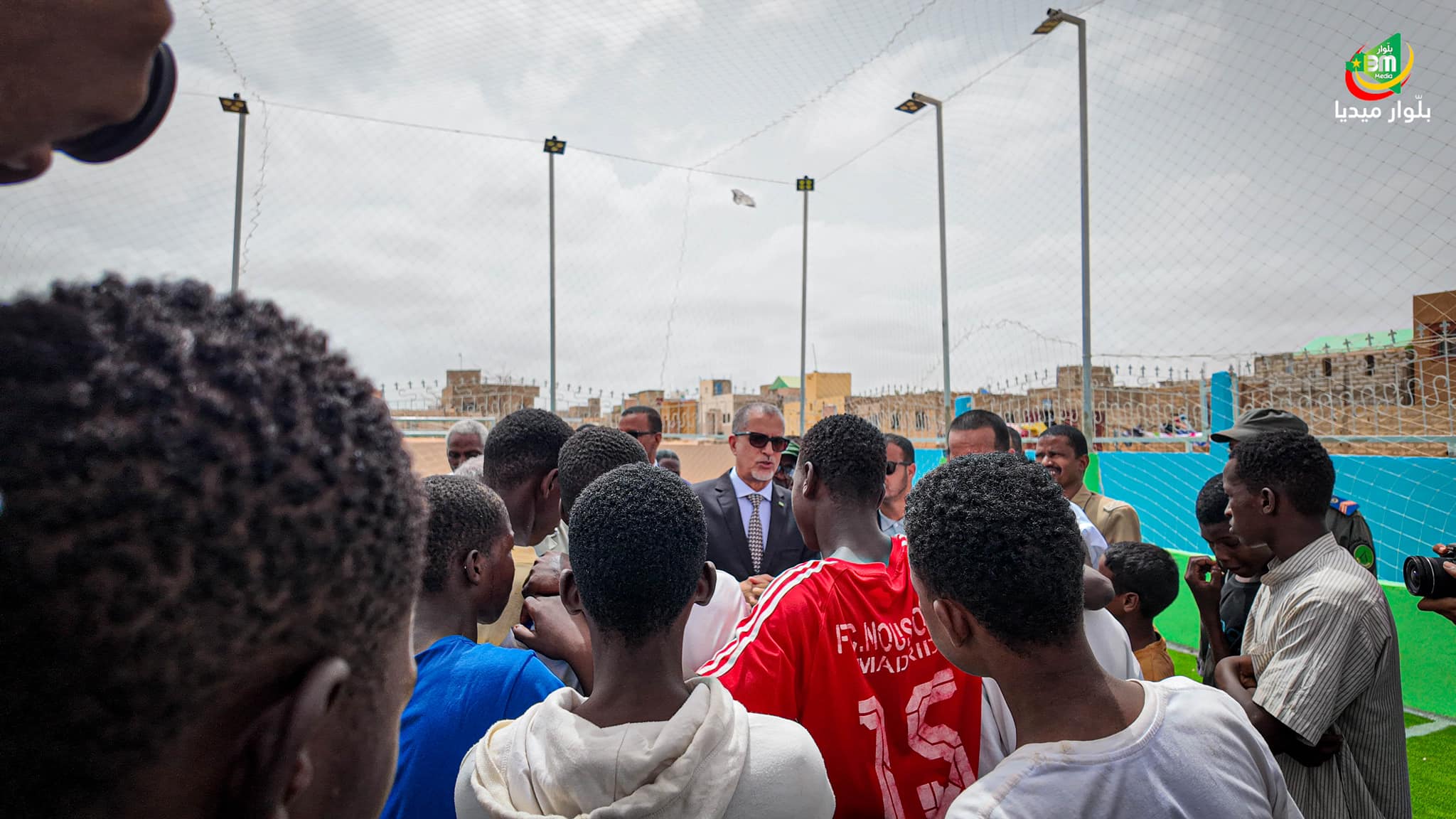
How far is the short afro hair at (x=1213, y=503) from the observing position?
12.6 ft

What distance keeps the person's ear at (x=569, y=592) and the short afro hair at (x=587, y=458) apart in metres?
1.25

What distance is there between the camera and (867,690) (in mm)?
2092

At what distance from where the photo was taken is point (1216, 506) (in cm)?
391

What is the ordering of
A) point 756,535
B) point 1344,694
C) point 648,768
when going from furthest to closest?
point 756,535 → point 1344,694 → point 648,768

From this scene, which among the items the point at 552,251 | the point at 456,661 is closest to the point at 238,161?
the point at 552,251

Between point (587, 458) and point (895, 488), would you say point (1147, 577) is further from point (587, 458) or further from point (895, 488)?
point (895, 488)

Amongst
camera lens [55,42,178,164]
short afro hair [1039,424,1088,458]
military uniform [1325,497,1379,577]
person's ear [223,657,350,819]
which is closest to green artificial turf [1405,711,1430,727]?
military uniform [1325,497,1379,577]

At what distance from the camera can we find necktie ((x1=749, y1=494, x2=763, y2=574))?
19.1 ft

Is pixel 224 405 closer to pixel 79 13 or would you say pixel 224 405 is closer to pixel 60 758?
pixel 60 758

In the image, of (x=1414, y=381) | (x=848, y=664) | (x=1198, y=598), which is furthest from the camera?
(x=1414, y=381)

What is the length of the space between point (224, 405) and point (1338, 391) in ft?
29.6

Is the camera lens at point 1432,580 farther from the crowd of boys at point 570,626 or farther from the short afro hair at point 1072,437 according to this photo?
the short afro hair at point 1072,437

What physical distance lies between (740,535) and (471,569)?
3.68 m

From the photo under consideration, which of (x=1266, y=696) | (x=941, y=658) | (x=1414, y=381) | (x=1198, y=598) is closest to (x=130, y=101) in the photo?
(x=941, y=658)
